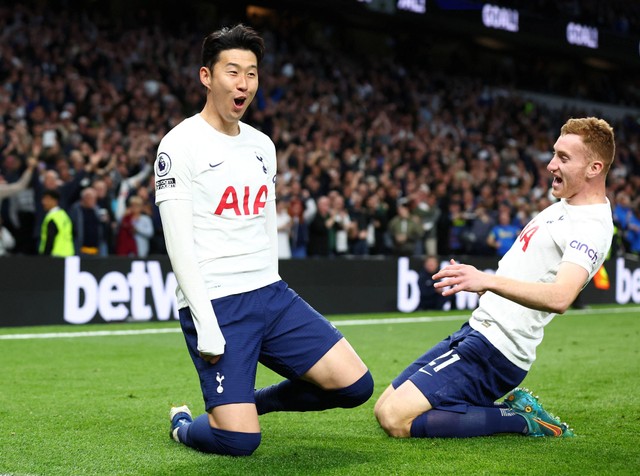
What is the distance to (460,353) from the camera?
586 centimetres

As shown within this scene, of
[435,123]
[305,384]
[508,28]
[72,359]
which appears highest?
[508,28]

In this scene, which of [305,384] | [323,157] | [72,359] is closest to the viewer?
[305,384]

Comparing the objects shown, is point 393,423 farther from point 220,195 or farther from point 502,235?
point 502,235

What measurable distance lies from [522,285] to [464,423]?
4.23 ft

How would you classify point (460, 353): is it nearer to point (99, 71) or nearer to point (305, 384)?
point (305, 384)

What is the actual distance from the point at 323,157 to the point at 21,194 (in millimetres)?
6909

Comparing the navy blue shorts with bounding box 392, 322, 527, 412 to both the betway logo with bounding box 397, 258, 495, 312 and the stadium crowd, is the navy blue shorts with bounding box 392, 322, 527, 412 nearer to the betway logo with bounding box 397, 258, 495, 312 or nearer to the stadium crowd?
the stadium crowd

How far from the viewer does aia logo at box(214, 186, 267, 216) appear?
5.13m

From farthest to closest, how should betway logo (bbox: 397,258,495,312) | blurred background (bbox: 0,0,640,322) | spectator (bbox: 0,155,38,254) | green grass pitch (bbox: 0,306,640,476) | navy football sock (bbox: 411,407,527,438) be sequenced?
betway logo (bbox: 397,258,495,312) → blurred background (bbox: 0,0,640,322) → spectator (bbox: 0,155,38,254) → navy football sock (bbox: 411,407,527,438) → green grass pitch (bbox: 0,306,640,476)

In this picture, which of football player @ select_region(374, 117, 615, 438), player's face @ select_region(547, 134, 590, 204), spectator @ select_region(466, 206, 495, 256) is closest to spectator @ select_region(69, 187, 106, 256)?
spectator @ select_region(466, 206, 495, 256)

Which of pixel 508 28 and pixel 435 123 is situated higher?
pixel 508 28

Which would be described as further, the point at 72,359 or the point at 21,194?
the point at 21,194

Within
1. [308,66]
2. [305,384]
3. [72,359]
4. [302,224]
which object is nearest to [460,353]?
[305,384]

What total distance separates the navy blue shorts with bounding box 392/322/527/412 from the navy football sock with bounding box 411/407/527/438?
0.05 m
